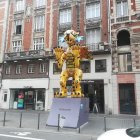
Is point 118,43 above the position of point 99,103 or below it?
above

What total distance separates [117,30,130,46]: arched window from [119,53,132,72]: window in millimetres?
1401

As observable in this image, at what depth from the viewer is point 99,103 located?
77.1 ft

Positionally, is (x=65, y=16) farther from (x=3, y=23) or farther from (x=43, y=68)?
(x=3, y=23)

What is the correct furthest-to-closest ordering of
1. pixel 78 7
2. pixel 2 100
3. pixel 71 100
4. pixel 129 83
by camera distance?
pixel 2 100 → pixel 78 7 → pixel 129 83 → pixel 71 100

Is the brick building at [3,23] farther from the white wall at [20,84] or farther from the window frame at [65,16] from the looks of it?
the window frame at [65,16]

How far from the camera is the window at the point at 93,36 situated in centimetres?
2494

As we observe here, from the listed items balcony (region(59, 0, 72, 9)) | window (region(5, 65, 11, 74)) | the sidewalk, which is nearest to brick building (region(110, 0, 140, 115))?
balcony (region(59, 0, 72, 9))

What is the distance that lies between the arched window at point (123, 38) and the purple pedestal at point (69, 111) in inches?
493

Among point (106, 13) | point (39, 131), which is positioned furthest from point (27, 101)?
point (39, 131)

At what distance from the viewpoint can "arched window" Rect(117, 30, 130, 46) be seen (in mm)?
23352

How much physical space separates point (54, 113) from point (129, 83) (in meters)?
11.9

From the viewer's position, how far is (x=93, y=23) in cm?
2541

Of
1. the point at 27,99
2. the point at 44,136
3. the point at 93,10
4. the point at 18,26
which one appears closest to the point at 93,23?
the point at 93,10

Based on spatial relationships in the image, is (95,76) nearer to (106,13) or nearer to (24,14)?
(106,13)
